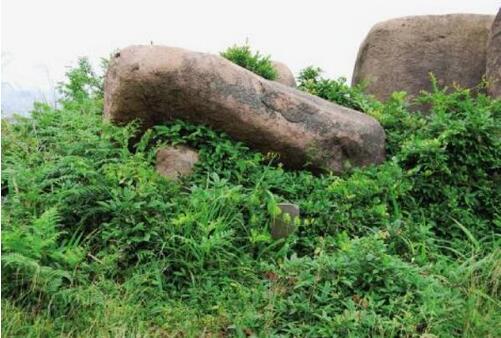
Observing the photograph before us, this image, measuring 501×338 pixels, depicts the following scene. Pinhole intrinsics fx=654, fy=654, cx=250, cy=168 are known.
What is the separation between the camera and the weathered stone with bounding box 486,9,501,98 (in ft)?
26.9

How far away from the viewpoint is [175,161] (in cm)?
588

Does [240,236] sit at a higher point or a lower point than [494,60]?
lower

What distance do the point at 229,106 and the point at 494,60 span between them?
4133 mm

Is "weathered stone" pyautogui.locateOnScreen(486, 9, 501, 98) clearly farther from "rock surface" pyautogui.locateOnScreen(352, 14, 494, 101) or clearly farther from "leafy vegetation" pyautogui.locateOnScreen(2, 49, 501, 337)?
"leafy vegetation" pyautogui.locateOnScreen(2, 49, 501, 337)

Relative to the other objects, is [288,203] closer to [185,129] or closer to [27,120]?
[185,129]

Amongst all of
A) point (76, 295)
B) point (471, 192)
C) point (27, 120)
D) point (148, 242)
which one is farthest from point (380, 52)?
point (76, 295)

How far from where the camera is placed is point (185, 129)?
619 cm

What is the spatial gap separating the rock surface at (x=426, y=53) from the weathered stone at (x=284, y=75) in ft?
3.79

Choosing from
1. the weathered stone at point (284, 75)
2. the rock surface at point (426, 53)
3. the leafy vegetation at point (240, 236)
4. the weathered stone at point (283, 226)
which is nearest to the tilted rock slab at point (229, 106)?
the leafy vegetation at point (240, 236)

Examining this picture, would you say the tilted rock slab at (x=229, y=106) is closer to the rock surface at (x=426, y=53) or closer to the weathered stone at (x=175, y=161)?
the weathered stone at (x=175, y=161)

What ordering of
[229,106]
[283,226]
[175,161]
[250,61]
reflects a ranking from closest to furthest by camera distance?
[283,226], [175,161], [229,106], [250,61]

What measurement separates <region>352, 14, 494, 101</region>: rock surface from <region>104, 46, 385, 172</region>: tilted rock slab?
10.8ft

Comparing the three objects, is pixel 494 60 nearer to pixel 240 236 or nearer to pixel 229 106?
pixel 229 106

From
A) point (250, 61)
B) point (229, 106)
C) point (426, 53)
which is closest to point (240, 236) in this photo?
point (229, 106)
